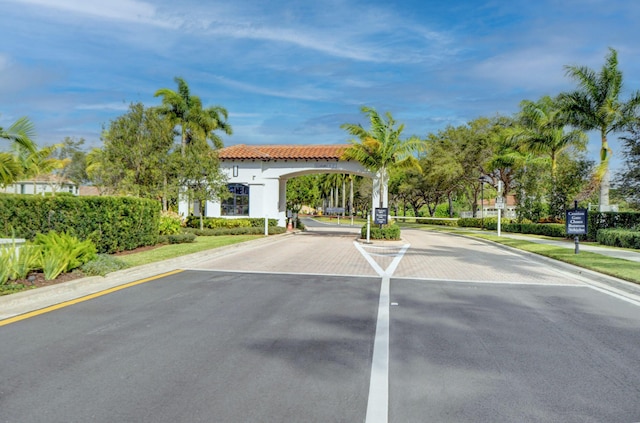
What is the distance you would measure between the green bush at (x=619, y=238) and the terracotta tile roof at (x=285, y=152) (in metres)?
15.1

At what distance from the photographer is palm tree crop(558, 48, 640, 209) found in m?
24.6

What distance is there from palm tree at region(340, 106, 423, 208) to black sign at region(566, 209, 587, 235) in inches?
473

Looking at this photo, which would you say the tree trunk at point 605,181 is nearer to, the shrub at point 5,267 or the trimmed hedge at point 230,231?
the trimmed hedge at point 230,231

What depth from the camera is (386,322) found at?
6738 mm

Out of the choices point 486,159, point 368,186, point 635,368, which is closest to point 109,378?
point 635,368

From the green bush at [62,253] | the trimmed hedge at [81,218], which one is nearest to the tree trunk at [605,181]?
the trimmed hedge at [81,218]

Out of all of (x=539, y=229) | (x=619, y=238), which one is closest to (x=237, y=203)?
(x=539, y=229)

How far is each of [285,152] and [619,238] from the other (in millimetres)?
19819

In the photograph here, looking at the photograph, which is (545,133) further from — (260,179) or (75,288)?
(75,288)

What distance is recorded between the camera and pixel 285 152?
32281 mm

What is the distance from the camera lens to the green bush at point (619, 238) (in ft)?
64.1

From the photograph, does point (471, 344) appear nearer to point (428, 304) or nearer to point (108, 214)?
point (428, 304)

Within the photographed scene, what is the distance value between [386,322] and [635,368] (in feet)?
9.62

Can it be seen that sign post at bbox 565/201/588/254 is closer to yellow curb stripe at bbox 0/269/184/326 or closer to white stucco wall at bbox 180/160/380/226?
yellow curb stripe at bbox 0/269/184/326
